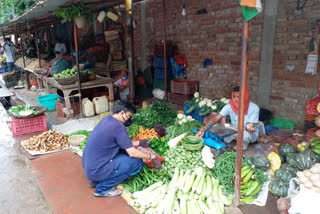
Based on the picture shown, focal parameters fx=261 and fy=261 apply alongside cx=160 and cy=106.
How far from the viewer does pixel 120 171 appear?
365cm

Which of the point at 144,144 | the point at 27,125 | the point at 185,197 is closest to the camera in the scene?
the point at 185,197

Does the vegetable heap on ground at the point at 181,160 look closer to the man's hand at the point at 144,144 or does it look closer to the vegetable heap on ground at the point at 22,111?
the man's hand at the point at 144,144

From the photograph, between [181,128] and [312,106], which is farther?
[181,128]

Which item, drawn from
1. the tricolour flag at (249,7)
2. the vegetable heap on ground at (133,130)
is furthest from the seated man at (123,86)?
the tricolour flag at (249,7)

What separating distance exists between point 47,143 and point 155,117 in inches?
98.3

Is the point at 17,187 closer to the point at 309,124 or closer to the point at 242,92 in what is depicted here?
the point at 242,92

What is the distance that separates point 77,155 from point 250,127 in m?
3.34

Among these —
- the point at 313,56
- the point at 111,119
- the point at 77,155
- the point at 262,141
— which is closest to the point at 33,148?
the point at 77,155

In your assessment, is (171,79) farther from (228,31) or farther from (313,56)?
(313,56)

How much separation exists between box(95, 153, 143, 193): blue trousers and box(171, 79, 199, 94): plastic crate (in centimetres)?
459

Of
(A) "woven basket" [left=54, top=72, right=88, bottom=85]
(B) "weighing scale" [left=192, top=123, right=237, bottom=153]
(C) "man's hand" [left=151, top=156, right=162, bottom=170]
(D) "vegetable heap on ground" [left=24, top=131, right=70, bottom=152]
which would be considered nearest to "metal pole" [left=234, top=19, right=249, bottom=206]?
(C) "man's hand" [left=151, top=156, right=162, bottom=170]

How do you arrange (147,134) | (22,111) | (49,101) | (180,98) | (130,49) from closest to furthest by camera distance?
(147,134), (22,111), (130,49), (180,98), (49,101)

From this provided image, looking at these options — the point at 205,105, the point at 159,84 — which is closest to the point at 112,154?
the point at 205,105

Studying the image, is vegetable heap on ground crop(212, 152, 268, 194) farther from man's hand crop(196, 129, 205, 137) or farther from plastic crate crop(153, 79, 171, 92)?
plastic crate crop(153, 79, 171, 92)
